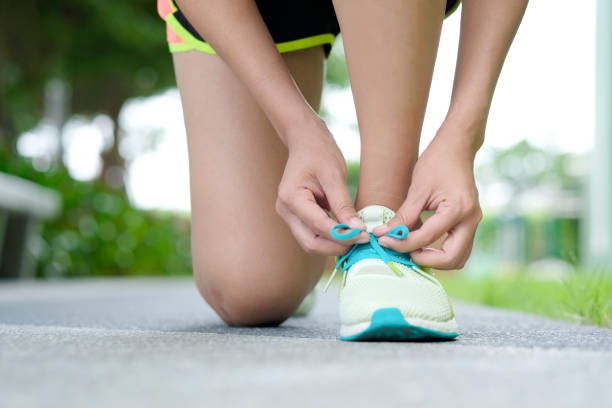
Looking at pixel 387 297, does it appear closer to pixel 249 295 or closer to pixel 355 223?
pixel 355 223

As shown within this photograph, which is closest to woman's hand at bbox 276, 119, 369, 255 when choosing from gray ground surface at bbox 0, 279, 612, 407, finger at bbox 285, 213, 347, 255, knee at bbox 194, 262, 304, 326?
finger at bbox 285, 213, 347, 255

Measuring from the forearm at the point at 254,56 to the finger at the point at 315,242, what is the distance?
123 mm

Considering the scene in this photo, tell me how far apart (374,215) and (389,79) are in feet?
0.65

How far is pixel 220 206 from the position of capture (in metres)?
1.19

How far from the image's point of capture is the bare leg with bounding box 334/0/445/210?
83 cm

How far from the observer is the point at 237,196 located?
3.89 ft

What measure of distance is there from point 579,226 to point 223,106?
1053cm

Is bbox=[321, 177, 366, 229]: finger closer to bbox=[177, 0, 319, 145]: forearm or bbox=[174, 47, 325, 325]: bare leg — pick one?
bbox=[177, 0, 319, 145]: forearm

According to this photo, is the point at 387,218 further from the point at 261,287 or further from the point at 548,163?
the point at 548,163

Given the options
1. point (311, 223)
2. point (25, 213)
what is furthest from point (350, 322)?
point (25, 213)

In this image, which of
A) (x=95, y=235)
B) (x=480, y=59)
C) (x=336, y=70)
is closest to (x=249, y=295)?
(x=480, y=59)

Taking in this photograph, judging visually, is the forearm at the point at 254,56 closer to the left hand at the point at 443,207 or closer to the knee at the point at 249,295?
the left hand at the point at 443,207

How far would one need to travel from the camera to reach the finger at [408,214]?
2.48ft

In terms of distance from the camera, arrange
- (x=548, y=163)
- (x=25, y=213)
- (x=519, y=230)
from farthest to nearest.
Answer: (x=548, y=163) → (x=519, y=230) → (x=25, y=213)
